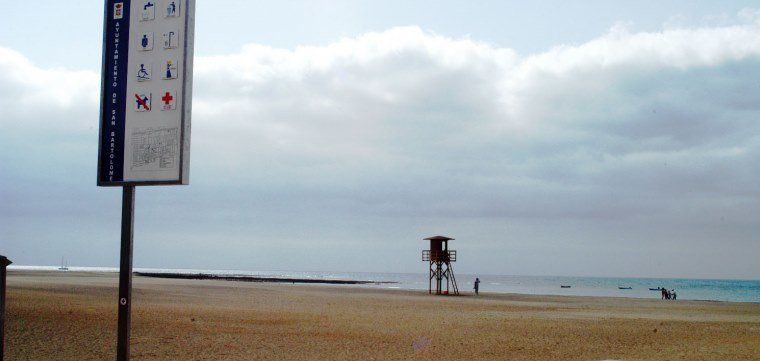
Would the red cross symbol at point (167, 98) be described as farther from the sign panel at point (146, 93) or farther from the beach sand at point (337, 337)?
the beach sand at point (337, 337)

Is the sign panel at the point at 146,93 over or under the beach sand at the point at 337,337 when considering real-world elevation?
over

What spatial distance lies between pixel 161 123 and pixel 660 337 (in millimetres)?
15901

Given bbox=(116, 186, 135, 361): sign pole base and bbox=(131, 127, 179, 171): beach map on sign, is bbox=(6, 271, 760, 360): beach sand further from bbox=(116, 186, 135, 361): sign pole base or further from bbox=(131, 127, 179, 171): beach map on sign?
bbox=(131, 127, 179, 171): beach map on sign

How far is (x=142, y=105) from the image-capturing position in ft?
27.0

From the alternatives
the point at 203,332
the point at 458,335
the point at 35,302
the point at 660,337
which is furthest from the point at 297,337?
the point at 35,302

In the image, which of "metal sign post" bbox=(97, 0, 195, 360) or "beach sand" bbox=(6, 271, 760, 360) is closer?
"metal sign post" bbox=(97, 0, 195, 360)

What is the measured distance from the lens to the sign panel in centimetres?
805

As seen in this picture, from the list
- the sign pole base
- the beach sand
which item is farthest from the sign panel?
the beach sand

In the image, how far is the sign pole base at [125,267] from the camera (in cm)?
814

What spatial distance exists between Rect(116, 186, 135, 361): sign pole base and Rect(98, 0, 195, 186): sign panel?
29 centimetres

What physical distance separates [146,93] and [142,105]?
0.17m

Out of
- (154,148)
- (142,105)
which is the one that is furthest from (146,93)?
(154,148)

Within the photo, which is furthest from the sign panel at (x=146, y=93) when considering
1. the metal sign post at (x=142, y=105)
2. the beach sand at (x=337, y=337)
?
the beach sand at (x=337, y=337)

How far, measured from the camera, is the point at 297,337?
51.0 ft
